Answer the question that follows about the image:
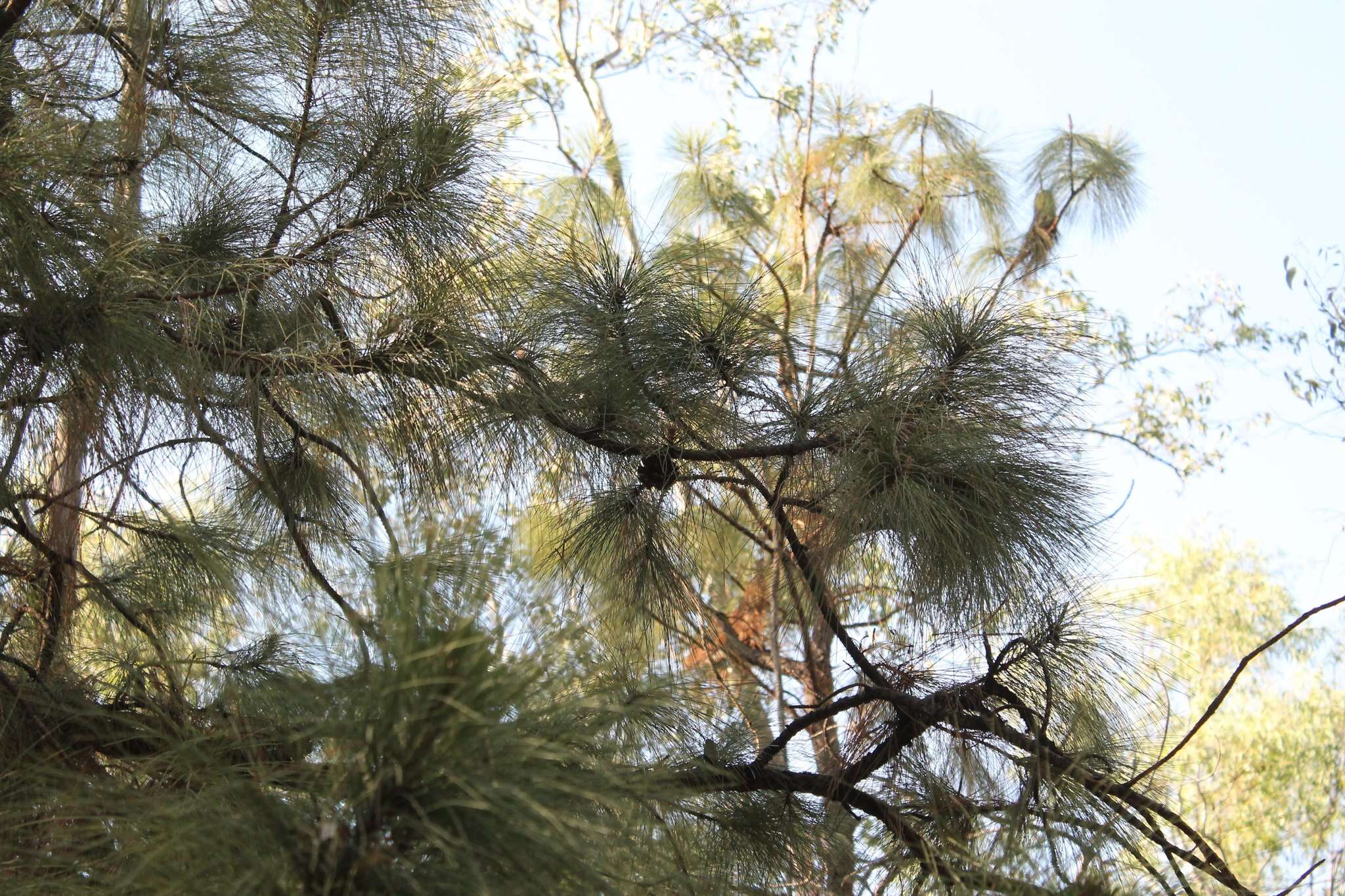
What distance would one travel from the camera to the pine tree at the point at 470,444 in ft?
3.80

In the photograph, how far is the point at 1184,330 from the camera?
5227mm

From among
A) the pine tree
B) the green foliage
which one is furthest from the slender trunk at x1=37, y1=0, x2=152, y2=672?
the green foliage

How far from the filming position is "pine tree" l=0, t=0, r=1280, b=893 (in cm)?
116

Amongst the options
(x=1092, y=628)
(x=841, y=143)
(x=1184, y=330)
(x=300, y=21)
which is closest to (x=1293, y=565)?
(x=1184, y=330)

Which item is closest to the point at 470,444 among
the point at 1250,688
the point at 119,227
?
the point at 119,227

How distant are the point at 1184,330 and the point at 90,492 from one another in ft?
15.6

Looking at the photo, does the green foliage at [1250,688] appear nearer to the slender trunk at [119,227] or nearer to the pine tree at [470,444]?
the pine tree at [470,444]

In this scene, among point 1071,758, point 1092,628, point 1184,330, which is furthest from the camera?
point 1184,330

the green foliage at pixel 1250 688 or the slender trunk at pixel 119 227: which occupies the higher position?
the green foliage at pixel 1250 688

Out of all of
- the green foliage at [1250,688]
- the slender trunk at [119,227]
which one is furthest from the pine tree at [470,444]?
the green foliage at [1250,688]

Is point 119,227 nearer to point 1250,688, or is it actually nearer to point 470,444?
point 470,444

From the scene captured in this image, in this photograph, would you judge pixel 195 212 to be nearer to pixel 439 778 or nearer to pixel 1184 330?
pixel 439 778

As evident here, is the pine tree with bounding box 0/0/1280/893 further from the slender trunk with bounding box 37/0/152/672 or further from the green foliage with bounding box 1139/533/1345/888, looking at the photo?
the green foliage with bounding box 1139/533/1345/888

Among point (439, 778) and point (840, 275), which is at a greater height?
point (840, 275)
